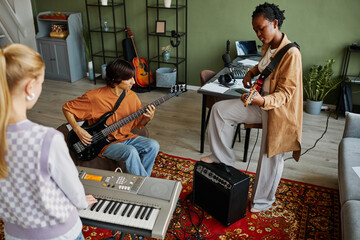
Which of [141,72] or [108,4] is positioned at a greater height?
[108,4]

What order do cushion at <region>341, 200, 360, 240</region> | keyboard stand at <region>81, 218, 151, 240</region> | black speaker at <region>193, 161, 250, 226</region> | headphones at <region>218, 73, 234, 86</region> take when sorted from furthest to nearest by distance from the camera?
1. headphones at <region>218, 73, 234, 86</region>
2. black speaker at <region>193, 161, 250, 226</region>
3. cushion at <region>341, 200, 360, 240</region>
4. keyboard stand at <region>81, 218, 151, 240</region>

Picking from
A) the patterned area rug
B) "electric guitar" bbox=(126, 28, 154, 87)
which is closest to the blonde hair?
the patterned area rug

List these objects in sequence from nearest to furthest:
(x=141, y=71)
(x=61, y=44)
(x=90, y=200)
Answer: (x=90, y=200), (x=141, y=71), (x=61, y=44)

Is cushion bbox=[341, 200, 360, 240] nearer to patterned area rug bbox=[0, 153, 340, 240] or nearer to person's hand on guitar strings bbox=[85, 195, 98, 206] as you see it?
patterned area rug bbox=[0, 153, 340, 240]

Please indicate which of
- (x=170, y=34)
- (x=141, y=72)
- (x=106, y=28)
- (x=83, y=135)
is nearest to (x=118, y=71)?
(x=83, y=135)

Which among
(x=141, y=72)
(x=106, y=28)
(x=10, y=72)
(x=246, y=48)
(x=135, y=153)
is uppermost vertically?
(x=10, y=72)

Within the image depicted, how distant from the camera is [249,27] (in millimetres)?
4691

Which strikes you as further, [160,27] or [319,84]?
[160,27]

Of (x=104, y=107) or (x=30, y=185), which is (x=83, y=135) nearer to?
(x=104, y=107)

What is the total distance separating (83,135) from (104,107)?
262 millimetres

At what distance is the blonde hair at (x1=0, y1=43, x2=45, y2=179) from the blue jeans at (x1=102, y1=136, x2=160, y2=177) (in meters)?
1.25

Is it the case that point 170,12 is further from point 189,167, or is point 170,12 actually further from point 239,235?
point 239,235

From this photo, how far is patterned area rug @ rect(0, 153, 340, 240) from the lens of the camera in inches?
91.0

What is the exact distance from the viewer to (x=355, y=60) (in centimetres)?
433
